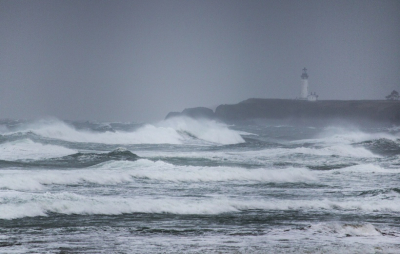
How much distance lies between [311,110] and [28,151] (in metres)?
91.7

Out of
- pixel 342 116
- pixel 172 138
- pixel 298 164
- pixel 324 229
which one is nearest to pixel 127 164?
pixel 298 164

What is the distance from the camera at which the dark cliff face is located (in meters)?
111

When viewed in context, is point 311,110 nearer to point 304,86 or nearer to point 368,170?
point 304,86

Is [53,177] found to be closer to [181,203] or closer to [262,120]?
[181,203]

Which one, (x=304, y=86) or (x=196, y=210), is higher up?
(x=304, y=86)

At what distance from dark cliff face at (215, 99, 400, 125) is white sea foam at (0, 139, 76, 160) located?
8189cm

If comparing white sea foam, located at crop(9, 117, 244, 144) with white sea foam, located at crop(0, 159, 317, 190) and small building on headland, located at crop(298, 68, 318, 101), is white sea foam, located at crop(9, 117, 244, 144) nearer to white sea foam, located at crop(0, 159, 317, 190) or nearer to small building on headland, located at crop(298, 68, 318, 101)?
white sea foam, located at crop(0, 159, 317, 190)

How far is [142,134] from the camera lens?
51875 millimetres

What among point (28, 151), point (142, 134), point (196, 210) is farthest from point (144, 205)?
point (142, 134)

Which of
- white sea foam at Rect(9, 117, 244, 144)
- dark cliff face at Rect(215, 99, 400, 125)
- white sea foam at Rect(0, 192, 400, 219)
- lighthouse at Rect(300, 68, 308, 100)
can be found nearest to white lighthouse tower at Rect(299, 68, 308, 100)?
lighthouse at Rect(300, 68, 308, 100)

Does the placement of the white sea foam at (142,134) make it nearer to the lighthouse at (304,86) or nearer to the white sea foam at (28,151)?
the white sea foam at (28,151)

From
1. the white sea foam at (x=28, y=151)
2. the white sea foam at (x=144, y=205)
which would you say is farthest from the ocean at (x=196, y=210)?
the white sea foam at (x=28, y=151)

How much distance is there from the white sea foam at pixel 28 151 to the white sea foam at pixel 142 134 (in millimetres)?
9966

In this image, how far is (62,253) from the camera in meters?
8.48
